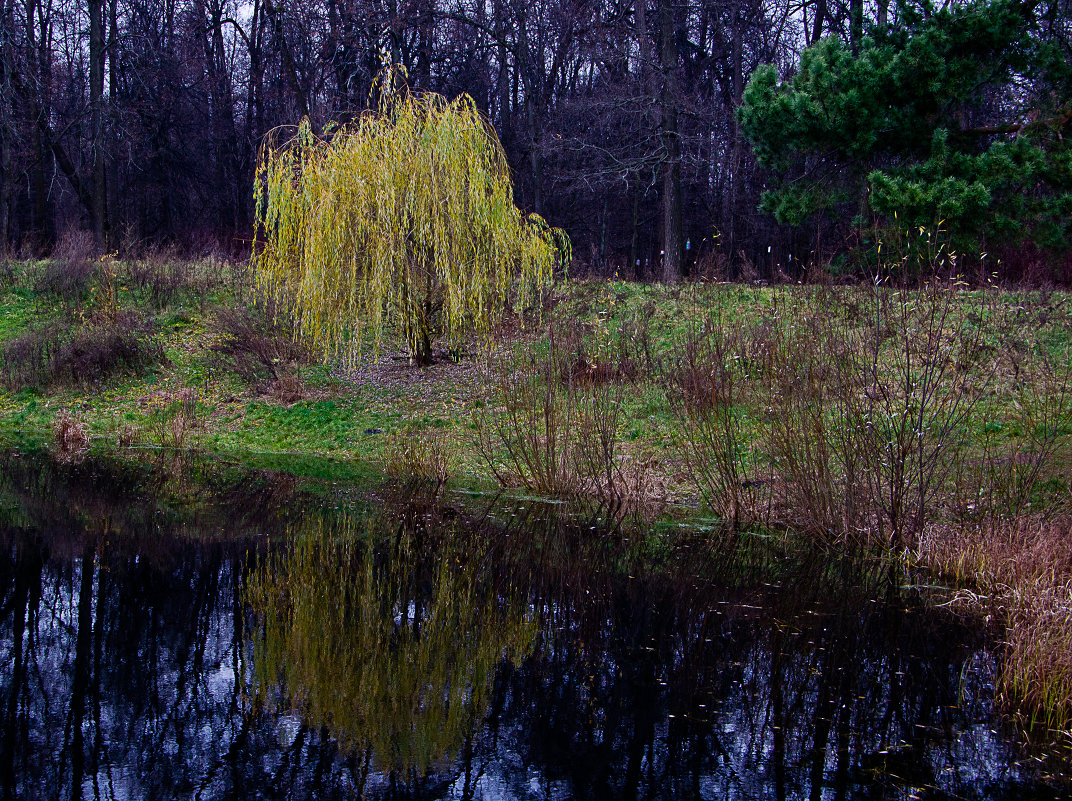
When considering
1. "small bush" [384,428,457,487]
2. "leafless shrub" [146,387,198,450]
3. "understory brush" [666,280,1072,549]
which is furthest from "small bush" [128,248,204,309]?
"understory brush" [666,280,1072,549]

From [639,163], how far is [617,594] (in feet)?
46.3

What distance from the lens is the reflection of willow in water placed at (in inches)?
199

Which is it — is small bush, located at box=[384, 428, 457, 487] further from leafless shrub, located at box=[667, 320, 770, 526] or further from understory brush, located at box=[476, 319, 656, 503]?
leafless shrub, located at box=[667, 320, 770, 526]

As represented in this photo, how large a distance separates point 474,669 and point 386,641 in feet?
2.39

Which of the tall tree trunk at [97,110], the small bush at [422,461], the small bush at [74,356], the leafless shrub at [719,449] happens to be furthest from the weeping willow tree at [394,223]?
the tall tree trunk at [97,110]

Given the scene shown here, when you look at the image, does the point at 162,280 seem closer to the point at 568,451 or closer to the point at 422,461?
the point at 422,461

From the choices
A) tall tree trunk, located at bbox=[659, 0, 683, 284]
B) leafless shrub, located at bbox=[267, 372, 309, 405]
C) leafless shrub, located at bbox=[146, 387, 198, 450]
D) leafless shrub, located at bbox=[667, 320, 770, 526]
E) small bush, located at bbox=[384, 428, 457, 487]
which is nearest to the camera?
leafless shrub, located at bbox=[667, 320, 770, 526]

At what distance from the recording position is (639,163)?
1991cm

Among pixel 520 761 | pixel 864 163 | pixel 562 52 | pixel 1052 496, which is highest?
pixel 562 52

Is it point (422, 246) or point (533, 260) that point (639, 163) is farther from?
point (422, 246)

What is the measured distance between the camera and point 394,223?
13930mm

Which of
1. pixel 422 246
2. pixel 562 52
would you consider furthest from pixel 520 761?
pixel 562 52

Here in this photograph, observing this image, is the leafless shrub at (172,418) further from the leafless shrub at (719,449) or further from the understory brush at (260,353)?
the leafless shrub at (719,449)

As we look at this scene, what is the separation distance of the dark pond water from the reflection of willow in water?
0.07 feet
